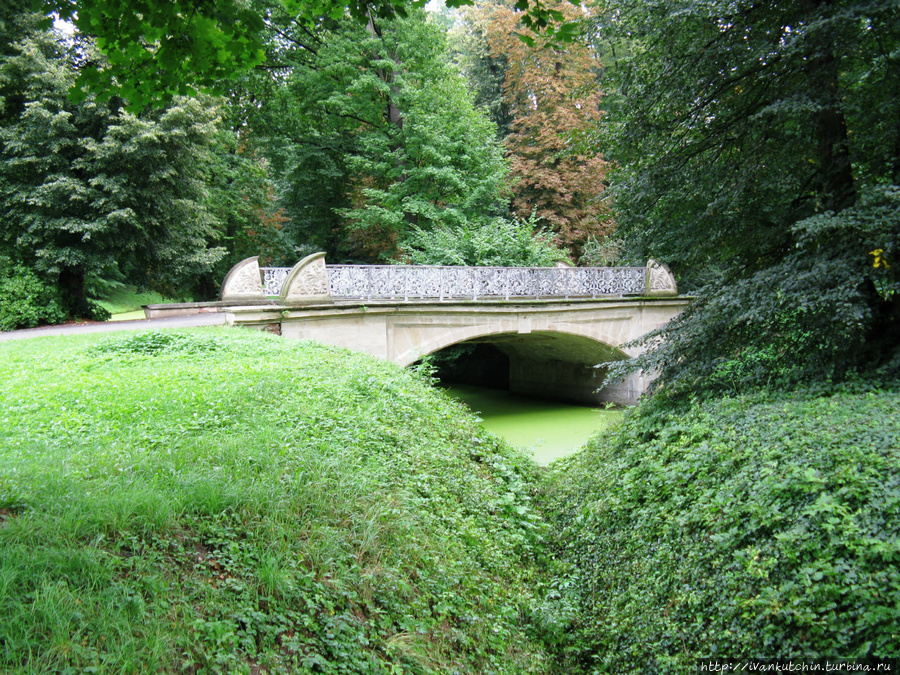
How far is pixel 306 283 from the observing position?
1160cm

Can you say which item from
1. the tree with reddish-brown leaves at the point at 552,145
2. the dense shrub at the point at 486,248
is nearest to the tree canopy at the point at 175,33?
the dense shrub at the point at 486,248

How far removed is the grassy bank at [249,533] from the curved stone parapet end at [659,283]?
36.2ft

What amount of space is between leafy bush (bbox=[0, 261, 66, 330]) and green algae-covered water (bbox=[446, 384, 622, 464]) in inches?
430

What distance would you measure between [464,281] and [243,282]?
4.74m

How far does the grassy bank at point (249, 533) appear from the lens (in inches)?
98.1

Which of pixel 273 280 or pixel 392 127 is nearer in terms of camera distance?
pixel 273 280

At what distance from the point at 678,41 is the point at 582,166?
15.2 metres

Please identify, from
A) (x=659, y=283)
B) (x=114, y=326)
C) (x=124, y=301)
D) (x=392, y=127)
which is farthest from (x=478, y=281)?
(x=124, y=301)

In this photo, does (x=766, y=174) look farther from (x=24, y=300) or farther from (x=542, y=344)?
(x=24, y=300)

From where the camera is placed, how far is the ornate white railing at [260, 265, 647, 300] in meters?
12.2

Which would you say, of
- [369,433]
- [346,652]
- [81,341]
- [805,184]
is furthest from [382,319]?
[346,652]

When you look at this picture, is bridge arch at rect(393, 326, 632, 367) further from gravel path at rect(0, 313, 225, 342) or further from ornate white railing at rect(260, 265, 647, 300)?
gravel path at rect(0, 313, 225, 342)

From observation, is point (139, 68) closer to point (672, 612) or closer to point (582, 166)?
point (672, 612)

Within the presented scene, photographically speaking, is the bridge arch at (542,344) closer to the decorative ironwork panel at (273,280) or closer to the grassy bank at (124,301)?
the decorative ironwork panel at (273,280)
